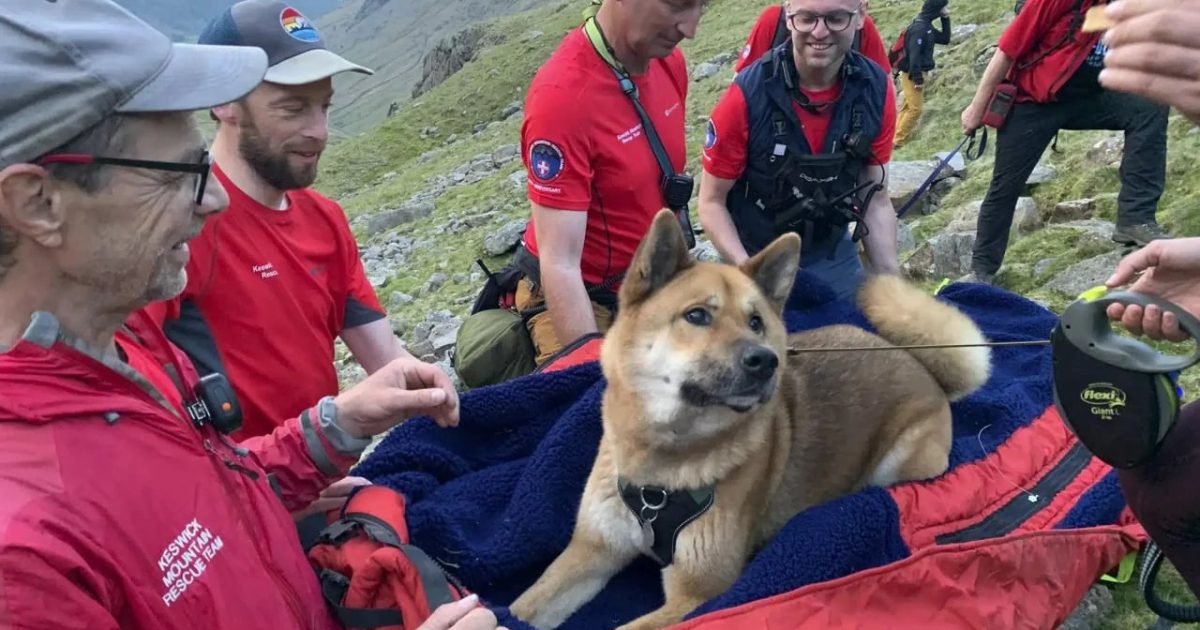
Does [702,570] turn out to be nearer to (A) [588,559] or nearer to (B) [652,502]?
(B) [652,502]

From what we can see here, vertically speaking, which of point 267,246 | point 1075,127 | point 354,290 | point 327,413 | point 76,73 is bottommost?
point 1075,127

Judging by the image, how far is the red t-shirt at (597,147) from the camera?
13.4 feet

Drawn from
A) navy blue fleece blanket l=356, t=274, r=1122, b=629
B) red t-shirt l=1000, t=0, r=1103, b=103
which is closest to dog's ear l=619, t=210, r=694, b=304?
navy blue fleece blanket l=356, t=274, r=1122, b=629

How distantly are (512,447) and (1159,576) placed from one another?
2.97 meters

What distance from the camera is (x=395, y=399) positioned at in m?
2.54

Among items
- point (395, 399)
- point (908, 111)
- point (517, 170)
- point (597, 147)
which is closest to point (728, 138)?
point (597, 147)

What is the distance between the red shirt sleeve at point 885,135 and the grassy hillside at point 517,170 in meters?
1.76

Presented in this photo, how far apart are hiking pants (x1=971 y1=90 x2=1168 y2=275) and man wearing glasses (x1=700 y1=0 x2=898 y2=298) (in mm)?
1302

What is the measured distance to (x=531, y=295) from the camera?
477 centimetres

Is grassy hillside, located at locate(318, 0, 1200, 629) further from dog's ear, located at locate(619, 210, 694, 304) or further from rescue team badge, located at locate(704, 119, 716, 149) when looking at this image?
rescue team badge, located at locate(704, 119, 716, 149)

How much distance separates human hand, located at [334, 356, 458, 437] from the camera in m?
2.55

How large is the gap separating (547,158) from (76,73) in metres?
2.67

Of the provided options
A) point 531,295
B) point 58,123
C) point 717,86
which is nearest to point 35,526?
point 58,123

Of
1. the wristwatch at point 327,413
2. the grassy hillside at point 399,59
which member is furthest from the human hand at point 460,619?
the grassy hillside at point 399,59
